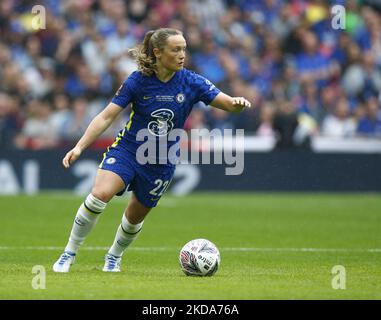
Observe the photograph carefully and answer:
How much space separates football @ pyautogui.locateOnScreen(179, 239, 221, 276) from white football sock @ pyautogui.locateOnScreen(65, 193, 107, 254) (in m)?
0.90

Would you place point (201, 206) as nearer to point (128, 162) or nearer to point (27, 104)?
point (27, 104)

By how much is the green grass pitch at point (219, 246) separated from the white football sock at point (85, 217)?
0.30 metres

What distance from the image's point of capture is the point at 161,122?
9.41 m

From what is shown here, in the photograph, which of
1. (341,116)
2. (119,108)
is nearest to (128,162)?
(119,108)

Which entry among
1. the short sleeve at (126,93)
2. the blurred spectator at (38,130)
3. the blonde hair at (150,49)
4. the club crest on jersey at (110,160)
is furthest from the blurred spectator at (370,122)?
the club crest on jersey at (110,160)

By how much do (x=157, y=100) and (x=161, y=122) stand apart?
222 millimetres

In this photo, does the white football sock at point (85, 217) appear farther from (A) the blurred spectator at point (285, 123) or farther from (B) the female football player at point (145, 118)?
(A) the blurred spectator at point (285, 123)

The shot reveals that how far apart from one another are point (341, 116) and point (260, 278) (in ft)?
43.2

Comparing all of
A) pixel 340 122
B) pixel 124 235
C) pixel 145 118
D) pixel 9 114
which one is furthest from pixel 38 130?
pixel 145 118

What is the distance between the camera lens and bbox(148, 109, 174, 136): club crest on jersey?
9.36m

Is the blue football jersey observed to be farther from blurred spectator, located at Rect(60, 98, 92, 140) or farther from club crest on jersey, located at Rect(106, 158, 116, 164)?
blurred spectator, located at Rect(60, 98, 92, 140)

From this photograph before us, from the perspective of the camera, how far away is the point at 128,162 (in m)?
9.26

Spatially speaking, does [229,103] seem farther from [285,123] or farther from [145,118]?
[285,123]

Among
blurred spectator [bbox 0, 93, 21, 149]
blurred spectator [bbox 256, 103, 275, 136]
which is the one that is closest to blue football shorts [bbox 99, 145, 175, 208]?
blurred spectator [bbox 0, 93, 21, 149]
